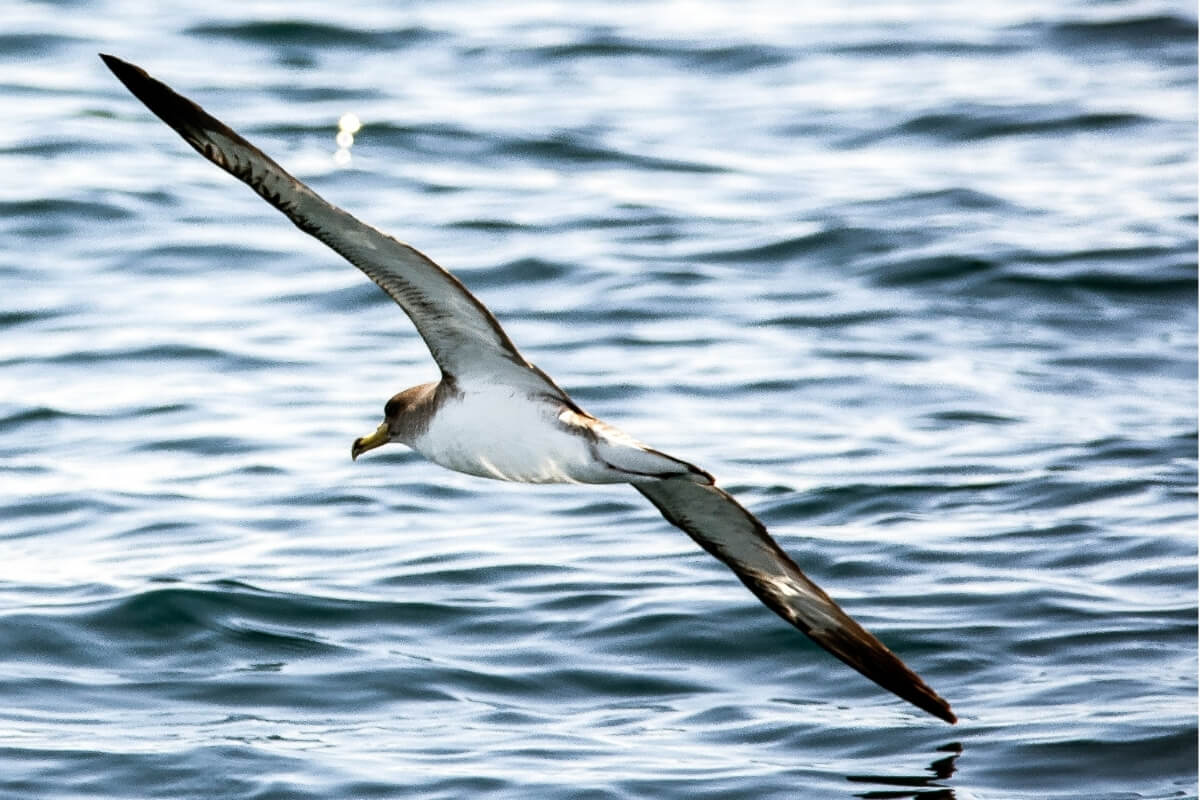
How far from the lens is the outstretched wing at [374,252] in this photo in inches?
232

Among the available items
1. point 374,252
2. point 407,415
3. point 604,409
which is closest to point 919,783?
point 407,415

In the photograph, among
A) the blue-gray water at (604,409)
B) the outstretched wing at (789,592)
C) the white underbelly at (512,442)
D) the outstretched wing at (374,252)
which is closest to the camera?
the outstretched wing at (374,252)

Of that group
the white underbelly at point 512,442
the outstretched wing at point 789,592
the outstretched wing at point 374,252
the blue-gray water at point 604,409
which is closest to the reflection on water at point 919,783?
the blue-gray water at point 604,409

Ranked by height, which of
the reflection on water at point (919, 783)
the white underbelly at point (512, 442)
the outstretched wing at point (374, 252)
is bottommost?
the reflection on water at point (919, 783)

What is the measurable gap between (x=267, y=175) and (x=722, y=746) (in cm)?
322

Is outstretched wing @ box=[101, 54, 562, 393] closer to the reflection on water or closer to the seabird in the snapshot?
the seabird

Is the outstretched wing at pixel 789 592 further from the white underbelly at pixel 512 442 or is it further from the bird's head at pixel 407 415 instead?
the bird's head at pixel 407 415

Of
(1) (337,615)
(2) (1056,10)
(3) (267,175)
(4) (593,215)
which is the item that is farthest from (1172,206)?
(3) (267,175)

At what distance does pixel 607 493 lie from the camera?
10.9 m

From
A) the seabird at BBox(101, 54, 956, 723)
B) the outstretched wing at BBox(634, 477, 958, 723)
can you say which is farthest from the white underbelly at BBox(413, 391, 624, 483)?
the outstretched wing at BBox(634, 477, 958, 723)

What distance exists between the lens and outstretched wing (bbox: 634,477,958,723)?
7.52 meters

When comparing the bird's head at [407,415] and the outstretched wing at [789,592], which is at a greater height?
the bird's head at [407,415]

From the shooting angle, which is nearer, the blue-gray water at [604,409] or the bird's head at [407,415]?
the bird's head at [407,415]

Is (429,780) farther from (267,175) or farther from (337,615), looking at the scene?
(267,175)
